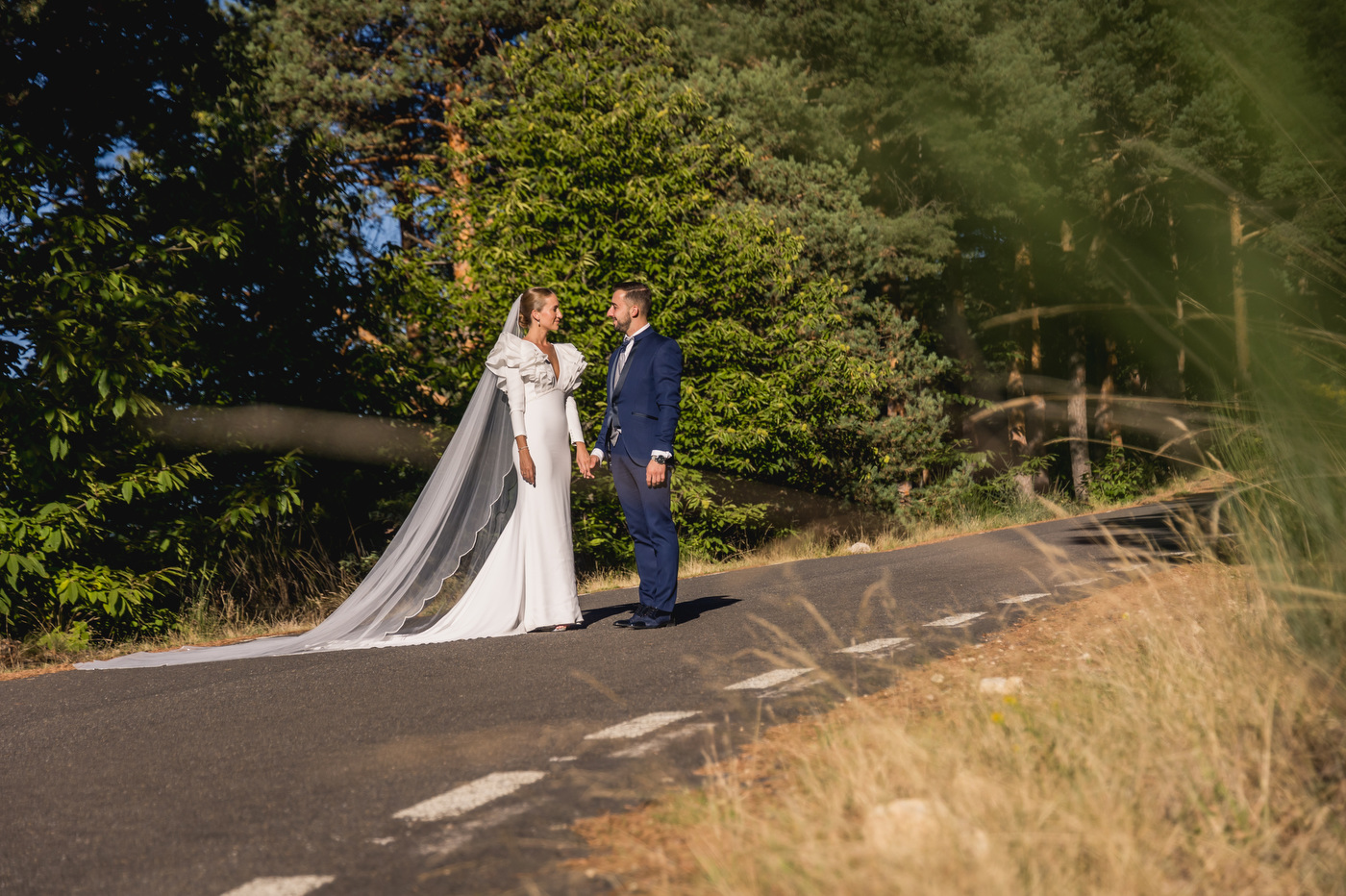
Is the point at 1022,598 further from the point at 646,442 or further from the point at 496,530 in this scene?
the point at 496,530

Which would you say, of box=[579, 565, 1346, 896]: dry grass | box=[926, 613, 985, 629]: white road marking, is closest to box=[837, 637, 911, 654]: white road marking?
box=[926, 613, 985, 629]: white road marking

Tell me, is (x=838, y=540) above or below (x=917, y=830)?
below

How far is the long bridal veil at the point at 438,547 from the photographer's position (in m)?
6.68

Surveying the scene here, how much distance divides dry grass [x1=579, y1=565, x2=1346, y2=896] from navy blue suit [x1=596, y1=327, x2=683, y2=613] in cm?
275

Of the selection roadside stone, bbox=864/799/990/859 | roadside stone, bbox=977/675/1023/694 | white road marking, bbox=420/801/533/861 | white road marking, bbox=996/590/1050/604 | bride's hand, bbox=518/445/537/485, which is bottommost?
white road marking, bbox=996/590/1050/604

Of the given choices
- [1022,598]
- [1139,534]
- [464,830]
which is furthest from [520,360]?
[1139,534]

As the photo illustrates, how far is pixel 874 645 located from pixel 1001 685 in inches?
53.6

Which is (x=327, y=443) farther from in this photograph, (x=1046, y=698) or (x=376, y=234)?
(x=1046, y=698)

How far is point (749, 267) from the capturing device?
50.1 ft

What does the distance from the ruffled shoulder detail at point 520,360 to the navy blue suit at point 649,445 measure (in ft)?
1.90

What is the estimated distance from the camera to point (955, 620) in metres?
5.98

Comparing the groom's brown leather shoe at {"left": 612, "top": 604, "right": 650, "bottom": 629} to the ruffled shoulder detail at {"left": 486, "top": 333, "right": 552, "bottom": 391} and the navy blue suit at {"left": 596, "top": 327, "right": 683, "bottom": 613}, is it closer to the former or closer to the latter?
the navy blue suit at {"left": 596, "top": 327, "right": 683, "bottom": 613}

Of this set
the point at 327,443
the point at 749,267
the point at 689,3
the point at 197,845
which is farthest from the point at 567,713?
the point at 689,3

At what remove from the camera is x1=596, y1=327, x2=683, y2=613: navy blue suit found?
647 cm
